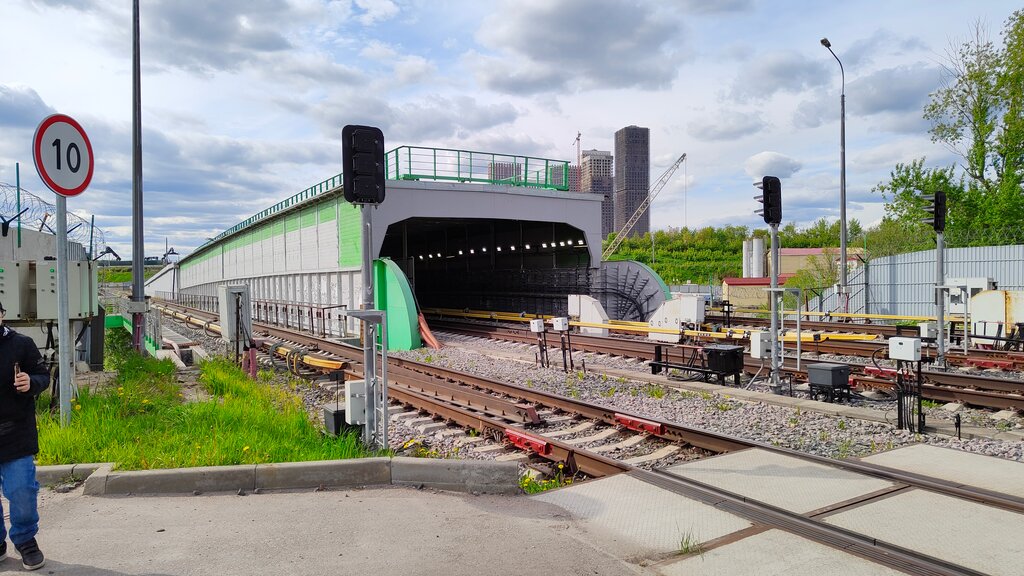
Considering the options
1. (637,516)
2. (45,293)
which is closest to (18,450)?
(637,516)

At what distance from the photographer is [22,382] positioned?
4312 mm

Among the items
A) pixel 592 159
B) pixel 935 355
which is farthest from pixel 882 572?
pixel 592 159

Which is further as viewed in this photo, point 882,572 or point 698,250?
point 698,250

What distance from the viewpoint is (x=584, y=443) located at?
27.7ft

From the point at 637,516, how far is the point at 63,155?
7472mm

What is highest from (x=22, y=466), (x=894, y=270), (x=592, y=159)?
(x=592, y=159)

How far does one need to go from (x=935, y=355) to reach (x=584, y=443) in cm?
1146

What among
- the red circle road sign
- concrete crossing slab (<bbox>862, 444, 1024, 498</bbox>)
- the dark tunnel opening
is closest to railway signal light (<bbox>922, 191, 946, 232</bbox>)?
concrete crossing slab (<bbox>862, 444, 1024, 498</bbox>)

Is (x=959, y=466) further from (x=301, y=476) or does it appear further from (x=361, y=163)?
(x=361, y=163)

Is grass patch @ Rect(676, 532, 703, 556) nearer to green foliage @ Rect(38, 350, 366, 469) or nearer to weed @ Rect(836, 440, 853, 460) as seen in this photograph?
weed @ Rect(836, 440, 853, 460)

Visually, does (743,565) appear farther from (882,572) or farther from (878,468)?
(878,468)

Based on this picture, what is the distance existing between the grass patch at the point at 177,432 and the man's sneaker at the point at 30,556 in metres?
1.81

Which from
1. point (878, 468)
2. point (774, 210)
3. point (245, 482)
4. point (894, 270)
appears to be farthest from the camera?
point (894, 270)

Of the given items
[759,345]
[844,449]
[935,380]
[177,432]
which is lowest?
[844,449]
